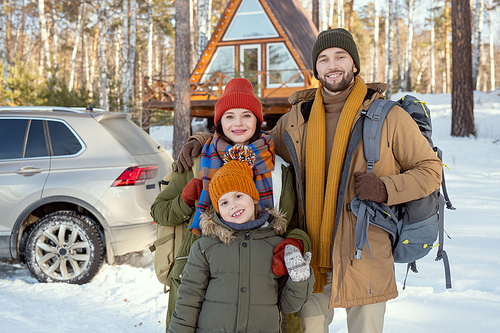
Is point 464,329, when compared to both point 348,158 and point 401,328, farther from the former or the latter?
point 348,158

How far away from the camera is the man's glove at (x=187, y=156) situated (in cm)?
252

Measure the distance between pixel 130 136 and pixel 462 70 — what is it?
11.8m

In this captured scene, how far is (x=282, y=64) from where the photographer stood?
1784cm

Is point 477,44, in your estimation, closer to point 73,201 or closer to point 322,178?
point 73,201

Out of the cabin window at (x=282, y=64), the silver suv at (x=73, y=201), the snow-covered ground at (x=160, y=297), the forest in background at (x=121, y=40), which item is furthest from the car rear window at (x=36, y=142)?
the cabin window at (x=282, y=64)

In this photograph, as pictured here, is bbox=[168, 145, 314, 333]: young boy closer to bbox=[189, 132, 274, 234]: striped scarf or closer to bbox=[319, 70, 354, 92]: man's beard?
bbox=[189, 132, 274, 234]: striped scarf

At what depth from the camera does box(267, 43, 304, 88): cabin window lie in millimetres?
17484

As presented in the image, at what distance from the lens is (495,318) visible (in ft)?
11.1

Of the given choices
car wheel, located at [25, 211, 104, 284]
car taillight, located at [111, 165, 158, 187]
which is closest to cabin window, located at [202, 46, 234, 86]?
car taillight, located at [111, 165, 158, 187]

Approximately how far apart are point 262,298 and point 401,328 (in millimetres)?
1832

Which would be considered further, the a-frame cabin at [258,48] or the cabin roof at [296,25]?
the a-frame cabin at [258,48]

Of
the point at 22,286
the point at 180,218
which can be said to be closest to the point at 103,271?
the point at 22,286

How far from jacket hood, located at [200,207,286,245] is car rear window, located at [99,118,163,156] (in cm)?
270

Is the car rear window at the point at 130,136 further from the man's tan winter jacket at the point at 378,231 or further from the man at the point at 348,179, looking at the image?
the man's tan winter jacket at the point at 378,231
